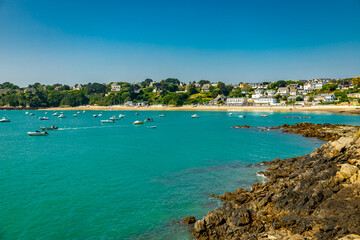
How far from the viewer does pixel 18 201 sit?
18.8 m

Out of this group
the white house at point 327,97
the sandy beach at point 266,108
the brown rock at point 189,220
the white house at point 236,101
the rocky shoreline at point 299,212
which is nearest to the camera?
the rocky shoreline at point 299,212

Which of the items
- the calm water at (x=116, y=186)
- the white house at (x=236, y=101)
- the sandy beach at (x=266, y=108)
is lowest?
the calm water at (x=116, y=186)

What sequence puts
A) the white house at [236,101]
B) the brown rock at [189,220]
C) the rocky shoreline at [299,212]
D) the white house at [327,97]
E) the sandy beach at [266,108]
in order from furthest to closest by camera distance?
the white house at [236,101] < the white house at [327,97] < the sandy beach at [266,108] < the brown rock at [189,220] < the rocky shoreline at [299,212]

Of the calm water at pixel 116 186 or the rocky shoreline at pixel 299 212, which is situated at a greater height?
the rocky shoreline at pixel 299 212

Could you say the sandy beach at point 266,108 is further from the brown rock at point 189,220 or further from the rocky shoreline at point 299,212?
the brown rock at point 189,220

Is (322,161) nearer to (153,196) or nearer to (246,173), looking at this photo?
(246,173)

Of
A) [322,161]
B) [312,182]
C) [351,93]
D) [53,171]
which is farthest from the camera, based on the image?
[351,93]

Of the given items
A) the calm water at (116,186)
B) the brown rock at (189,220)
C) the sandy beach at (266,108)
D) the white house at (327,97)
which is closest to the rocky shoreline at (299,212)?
the brown rock at (189,220)

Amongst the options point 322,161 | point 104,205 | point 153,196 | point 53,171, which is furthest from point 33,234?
point 322,161

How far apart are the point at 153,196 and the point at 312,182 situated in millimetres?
11075

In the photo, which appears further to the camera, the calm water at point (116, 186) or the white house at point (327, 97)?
the white house at point (327, 97)

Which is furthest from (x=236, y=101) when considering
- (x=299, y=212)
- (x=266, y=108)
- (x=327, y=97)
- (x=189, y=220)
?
(x=299, y=212)

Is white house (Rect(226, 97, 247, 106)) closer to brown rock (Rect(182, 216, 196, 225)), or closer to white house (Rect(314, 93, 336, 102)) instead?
white house (Rect(314, 93, 336, 102))

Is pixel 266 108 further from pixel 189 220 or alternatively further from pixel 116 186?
pixel 189 220
